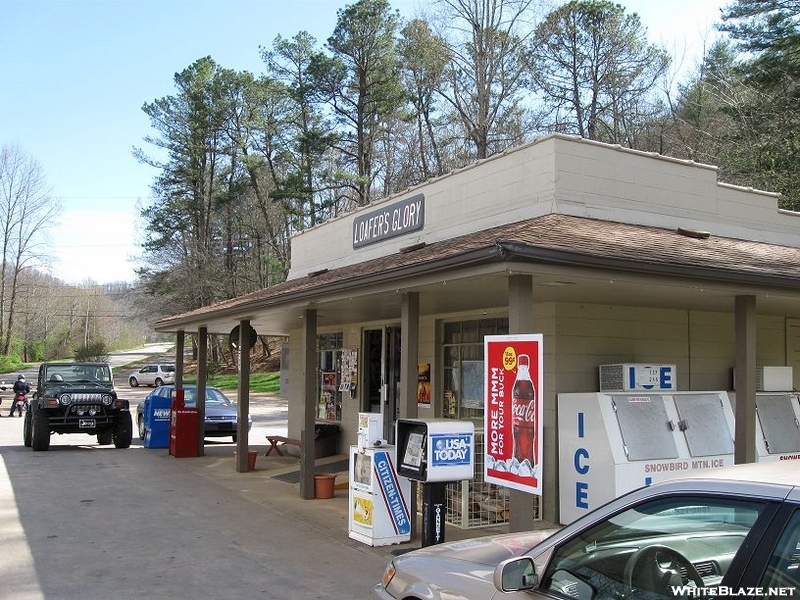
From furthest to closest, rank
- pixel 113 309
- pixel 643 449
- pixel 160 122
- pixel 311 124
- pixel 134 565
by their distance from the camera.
Answer: 1. pixel 113 309
2. pixel 160 122
3. pixel 311 124
4. pixel 643 449
5. pixel 134 565

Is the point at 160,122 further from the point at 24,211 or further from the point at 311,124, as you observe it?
the point at 24,211

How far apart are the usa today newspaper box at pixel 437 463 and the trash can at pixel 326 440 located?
7.77 meters

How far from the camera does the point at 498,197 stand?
10.2 meters

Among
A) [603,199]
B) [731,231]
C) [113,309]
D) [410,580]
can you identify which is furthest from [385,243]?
[113,309]

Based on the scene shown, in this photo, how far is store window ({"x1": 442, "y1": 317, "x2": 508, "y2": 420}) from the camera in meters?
10.8

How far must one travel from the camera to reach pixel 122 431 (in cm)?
1716

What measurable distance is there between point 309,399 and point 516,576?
310 inches

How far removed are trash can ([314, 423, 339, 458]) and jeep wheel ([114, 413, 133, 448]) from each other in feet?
16.4

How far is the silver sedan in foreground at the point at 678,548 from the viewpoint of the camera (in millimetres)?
2355

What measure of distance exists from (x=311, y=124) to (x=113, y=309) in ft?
215

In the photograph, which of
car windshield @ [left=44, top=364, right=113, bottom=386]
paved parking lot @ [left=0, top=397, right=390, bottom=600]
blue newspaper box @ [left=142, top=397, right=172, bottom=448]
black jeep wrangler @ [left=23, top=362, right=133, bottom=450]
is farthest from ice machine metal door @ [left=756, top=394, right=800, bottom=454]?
car windshield @ [left=44, top=364, right=113, bottom=386]

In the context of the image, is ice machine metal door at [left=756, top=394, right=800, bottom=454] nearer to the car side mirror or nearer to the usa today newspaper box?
the usa today newspaper box

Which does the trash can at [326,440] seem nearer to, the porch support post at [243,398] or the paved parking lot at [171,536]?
the paved parking lot at [171,536]

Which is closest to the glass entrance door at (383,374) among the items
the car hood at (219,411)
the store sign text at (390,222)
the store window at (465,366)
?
the store sign text at (390,222)
